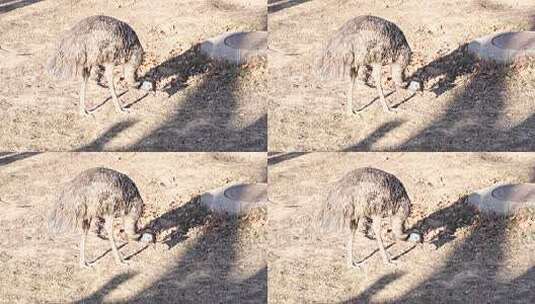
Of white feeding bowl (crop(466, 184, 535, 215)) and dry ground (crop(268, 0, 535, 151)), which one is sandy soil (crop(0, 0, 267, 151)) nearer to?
dry ground (crop(268, 0, 535, 151))

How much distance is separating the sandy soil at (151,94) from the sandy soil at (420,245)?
1.33 metres

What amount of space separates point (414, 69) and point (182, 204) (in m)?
5.59

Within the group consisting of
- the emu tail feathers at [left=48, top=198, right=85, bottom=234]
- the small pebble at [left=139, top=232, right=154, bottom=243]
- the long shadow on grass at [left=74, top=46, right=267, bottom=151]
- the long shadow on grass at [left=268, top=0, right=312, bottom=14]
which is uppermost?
the long shadow on grass at [left=268, top=0, right=312, bottom=14]

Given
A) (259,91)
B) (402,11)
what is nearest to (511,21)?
(402,11)

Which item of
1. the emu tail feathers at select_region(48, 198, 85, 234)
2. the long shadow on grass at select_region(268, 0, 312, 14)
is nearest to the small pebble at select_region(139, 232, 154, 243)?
the emu tail feathers at select_region(48, 198, 85, 234)

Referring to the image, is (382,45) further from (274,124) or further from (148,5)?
(148,5)

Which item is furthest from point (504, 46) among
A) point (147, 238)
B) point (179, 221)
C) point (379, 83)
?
point (147, 238)

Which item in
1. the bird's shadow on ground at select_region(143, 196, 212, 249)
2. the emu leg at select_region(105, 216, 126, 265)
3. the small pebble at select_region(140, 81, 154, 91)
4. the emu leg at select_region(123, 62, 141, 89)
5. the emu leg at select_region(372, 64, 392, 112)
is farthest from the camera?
the small pebble at select_region(140, 81, 154, 91)

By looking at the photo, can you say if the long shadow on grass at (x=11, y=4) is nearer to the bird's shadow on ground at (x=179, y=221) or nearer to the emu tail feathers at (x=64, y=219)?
the bird's shadow on ground at (x=179, y=221)

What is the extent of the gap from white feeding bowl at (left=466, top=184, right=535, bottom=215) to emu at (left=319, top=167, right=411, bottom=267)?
2.74 m

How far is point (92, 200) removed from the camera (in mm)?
38844

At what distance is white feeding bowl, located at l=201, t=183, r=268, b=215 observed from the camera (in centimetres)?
4138

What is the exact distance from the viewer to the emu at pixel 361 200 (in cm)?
3866

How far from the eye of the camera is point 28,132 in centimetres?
4222
